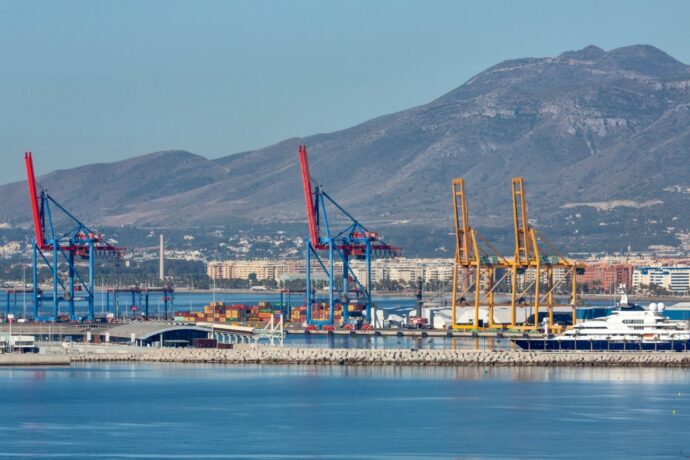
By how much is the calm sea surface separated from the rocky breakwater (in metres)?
2.36

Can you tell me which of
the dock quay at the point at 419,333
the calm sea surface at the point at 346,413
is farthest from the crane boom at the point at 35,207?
the calm sea surface at the point at 346,413

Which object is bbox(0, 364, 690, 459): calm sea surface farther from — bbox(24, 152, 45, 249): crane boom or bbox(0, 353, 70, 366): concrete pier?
bbox(24, 152, 45, 249): crane boom

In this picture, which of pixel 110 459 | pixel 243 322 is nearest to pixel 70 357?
pixel 243 322

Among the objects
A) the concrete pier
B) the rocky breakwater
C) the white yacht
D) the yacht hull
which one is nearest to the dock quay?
the white yacht

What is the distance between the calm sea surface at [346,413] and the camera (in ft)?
173

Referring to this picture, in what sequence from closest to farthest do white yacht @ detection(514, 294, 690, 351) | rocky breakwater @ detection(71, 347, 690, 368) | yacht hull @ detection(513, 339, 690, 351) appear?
rocky breakwater @ detection(71, 347, 690, 368), yacht hull @ detection(513, 339, 690, 351), white yacht @ detection(514, 294, 690, 351)

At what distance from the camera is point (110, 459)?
5056 cm

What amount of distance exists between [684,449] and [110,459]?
47.2 feet

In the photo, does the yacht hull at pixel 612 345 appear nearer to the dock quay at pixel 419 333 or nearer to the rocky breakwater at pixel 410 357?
the rocky breakwater at pixel 410 357

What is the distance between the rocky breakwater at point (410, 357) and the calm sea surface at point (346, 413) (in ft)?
7.75

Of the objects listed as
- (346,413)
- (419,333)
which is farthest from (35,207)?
(346,413)

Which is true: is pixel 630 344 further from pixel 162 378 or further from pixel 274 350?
pixel 162 378

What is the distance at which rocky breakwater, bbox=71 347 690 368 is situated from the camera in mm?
81250

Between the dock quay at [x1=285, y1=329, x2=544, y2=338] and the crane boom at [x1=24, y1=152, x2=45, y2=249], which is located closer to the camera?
the dock quay at [x1=285, y1=329, x2=544, y2=338]
